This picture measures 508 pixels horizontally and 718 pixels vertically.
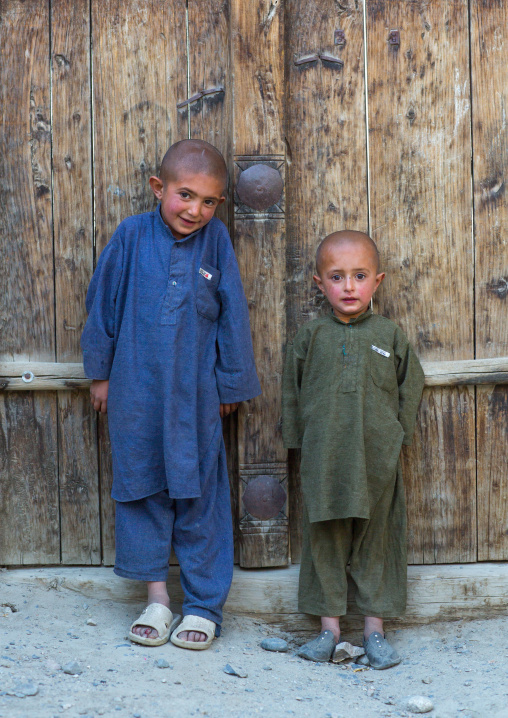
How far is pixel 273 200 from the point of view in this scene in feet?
7.84

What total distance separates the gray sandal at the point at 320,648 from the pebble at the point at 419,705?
1.11 ft

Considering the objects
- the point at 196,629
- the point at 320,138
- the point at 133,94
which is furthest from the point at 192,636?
the point at 133,94

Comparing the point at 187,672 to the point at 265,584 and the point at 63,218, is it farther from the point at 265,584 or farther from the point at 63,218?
the point at 63,218

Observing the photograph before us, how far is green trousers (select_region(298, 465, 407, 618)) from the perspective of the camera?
7.73ft

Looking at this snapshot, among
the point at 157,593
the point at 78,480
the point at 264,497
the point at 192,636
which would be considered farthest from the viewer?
the point at 78,480

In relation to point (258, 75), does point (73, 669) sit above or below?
below

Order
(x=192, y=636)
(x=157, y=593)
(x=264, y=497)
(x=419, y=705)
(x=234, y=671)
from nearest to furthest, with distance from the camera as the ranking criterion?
(x=419, y=705), (x=234, y=671), (x=192, y=636), (x=157, y=593), (x=264, y=497)

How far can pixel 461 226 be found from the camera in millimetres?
2508

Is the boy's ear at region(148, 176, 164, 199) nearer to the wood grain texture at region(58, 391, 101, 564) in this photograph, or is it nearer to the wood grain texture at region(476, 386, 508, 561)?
the wood grain texture at region(58, 391, 101, 564)

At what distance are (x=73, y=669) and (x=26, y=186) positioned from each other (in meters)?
1.56

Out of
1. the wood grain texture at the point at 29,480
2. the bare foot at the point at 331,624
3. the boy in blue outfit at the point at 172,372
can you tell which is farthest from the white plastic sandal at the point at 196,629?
the wood grain texture at the point at 29,480

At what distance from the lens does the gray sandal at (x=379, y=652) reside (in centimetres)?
225

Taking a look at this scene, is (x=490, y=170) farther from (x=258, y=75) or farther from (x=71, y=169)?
(x=71, y=169)

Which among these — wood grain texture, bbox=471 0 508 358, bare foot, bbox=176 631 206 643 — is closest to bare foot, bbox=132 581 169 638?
bare foot, bbox=176 631 206 643
